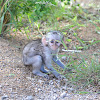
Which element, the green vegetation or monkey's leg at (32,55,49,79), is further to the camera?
monkey's leg at (32,55,49,79)

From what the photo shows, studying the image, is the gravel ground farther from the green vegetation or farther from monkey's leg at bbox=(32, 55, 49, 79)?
the green vegetation

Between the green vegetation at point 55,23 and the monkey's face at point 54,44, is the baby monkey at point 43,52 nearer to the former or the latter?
the monkey's face at point 54,44

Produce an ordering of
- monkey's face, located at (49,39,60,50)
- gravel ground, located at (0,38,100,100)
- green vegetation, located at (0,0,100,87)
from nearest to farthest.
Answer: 1. gravel ground, located at (0,38,100,100)
2. green vegetation, located at (0,0,100,87)
3. monkey's face, located at (49,39,60,50)

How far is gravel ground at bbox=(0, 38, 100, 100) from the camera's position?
3525mm

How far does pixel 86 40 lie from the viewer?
629cm

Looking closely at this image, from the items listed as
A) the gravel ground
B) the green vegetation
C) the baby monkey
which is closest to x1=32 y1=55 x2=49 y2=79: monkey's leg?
the baby monkey

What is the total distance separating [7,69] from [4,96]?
3.28ft

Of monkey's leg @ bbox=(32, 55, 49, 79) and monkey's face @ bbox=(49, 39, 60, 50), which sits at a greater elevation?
monkey's face @ bbox=(49, 39, 60, 50)

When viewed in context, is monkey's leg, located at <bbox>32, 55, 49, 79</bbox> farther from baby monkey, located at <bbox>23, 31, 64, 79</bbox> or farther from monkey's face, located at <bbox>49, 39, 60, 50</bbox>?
monkey's face, located at <bbox>49, 39, 60, 50</bbox>

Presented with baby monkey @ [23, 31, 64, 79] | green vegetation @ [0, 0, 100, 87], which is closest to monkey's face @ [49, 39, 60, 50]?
baby monkey @ [23, 31, 64, 79]

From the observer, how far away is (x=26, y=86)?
3857 mm

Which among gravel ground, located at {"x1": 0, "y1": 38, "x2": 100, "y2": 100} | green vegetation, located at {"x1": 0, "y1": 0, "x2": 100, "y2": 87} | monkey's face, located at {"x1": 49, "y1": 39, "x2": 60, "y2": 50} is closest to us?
gravel ground, located at {"x1": 0, "y1": 38, "x2": 100, "y2": 100}

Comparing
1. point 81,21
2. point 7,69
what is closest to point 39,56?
point 7,69

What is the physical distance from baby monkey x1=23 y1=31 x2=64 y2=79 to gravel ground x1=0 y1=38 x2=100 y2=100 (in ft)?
0.62
